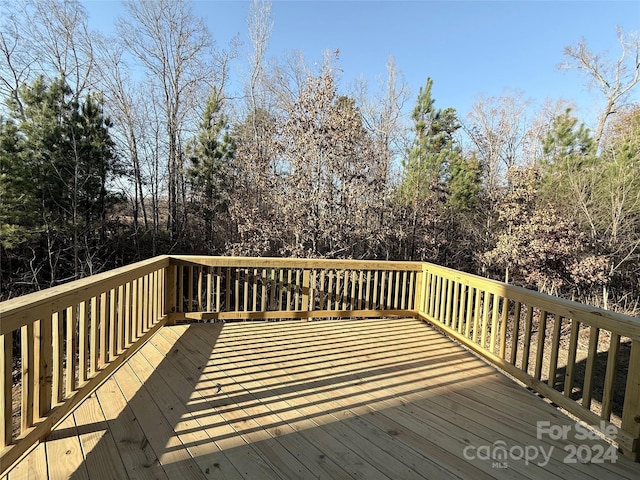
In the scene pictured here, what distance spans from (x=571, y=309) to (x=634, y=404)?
1.97ft

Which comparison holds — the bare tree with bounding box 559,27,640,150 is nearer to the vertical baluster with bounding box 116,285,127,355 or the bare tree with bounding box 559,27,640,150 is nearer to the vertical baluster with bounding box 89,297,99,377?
the vertical baluster with bounding box 116,285,127,355

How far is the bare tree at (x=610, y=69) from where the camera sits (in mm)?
10602

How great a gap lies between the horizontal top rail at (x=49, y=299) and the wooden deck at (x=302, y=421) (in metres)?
0.70

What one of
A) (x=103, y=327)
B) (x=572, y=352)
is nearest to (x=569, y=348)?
(x=572, y=352)

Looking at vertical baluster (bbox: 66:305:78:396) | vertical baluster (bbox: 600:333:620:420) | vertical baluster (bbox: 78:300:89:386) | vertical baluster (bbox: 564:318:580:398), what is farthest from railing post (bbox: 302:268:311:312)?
vertical baluster (bbox: 600:333:620:420)

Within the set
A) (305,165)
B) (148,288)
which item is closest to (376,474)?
(148,288)

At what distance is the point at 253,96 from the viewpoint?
411 inches

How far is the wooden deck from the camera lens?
1.67 metres

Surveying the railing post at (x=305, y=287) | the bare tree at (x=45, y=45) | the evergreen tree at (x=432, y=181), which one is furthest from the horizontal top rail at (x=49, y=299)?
the bare tree at (x=45, y=45)

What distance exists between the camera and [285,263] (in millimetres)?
4160

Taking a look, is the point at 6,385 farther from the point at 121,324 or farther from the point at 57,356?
the point at 121,324

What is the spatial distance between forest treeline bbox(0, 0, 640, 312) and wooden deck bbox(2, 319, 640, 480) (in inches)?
166

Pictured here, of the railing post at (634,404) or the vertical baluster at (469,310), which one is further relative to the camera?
the vertical baluster at (469,310)

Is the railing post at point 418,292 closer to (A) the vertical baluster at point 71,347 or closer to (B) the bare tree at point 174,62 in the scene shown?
(A) the vertical baluster at point 71,347
